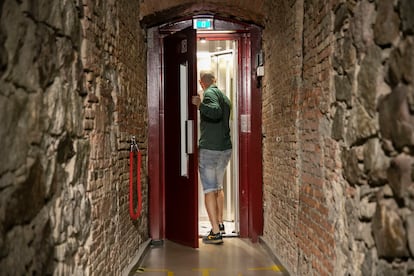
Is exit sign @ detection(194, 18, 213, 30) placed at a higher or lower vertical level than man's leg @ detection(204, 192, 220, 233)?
higher

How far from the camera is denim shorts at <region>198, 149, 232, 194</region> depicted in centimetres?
483

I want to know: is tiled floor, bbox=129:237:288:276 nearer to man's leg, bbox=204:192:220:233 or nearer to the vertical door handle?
man's leg, bbox=204:192:220:233

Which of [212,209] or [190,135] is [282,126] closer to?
[190,135]

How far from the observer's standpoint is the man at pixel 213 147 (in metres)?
4.78

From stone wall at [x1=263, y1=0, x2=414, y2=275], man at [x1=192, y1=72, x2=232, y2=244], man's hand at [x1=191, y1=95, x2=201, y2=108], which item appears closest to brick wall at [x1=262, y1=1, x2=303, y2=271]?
stone wall at [x1=263, y1=0, x2=414, y2=275]

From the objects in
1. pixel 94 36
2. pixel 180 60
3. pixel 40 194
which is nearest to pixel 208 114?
pixel 180 60

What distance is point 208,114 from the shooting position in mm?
4738

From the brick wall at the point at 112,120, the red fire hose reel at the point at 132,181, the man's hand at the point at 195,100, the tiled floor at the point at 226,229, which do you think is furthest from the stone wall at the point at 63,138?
the tiled floor at the point at 226,229

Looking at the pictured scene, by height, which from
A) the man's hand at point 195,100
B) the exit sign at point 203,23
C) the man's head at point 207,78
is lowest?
the man's hand at point 195,100

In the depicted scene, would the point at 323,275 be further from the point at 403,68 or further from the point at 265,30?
the point at 265,30

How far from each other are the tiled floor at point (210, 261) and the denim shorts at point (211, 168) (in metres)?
0.67

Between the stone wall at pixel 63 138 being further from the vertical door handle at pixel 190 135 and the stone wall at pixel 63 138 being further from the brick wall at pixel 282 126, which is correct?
the brick wall at pixel 282 126

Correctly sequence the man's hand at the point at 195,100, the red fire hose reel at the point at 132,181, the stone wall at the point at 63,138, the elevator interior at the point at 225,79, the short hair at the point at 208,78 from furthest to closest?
1. the elevator interior at the point at 225,79
2. the short hair at the point at 208,78
3. the man's hand at the point at 195,100
4. the red fire hose reel at the point at 132,181
5. the stone wall at the point at 63,138

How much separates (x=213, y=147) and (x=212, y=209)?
70 centimetres
